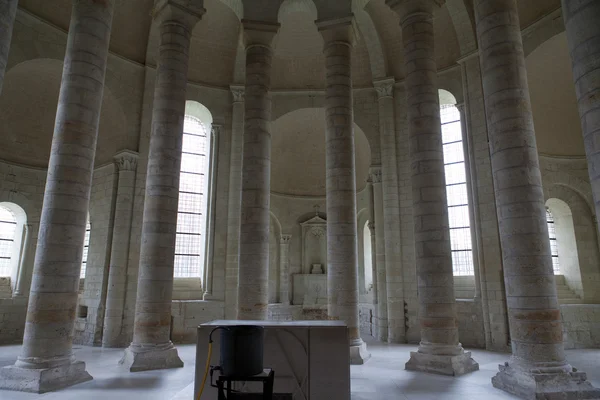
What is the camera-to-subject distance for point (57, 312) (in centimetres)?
866

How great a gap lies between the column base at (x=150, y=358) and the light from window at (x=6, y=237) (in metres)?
10.4

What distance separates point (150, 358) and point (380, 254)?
33.4ft

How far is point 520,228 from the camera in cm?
812

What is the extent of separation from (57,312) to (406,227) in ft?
42.2

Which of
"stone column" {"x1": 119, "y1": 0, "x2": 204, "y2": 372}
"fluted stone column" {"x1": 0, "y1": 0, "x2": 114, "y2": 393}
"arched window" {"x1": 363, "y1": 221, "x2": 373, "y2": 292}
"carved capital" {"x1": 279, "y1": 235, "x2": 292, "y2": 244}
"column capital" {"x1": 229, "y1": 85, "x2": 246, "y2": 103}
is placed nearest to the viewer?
"fluted stone column" {"x1": 0, "y1": 0, "x2": 114, "y2": 393}

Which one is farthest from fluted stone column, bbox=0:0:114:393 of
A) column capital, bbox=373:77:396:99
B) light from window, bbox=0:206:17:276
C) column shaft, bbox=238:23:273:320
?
column capital, bbox=373:77:396:99

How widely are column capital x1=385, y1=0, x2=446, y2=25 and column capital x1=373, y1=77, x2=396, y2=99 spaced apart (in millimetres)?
6266

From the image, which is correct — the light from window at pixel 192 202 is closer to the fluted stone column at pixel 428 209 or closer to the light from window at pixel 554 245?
the fluted stone column at pixel 428 209

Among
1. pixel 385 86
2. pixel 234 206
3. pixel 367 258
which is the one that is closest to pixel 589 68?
pixel 385 86

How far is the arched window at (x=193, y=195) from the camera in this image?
1827 cm

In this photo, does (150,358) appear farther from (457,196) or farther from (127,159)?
(457,196)

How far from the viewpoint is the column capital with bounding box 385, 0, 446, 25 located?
1189cm

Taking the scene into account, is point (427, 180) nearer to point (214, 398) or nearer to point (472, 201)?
point (472, 201)

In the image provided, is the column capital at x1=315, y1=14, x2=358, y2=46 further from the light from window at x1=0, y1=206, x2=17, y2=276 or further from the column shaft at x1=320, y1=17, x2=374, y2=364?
the light from window at x1=0, y1=206, x2=17, y2=276
